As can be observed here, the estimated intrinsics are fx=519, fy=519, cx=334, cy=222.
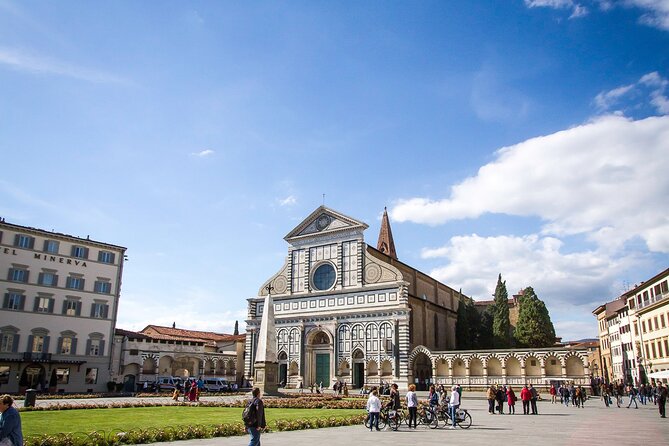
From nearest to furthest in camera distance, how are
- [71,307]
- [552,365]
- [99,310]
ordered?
[552,365] < [71,307] < [99,310]

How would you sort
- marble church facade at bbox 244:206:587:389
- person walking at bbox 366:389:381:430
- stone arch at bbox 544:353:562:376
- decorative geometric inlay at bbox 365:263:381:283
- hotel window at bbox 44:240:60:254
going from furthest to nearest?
decorative geometric inlay at bbox 365:263:381:283
marble church facade at bbox 244:206:587:389
hotel window at bbox 44:240:60:254
stone arch at bbox 544:353:562:376
person walking at bbox 366:389:381:430

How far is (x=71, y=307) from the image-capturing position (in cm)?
4753

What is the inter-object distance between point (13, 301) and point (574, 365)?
48664 mm

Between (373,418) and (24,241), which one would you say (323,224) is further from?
(373,418)

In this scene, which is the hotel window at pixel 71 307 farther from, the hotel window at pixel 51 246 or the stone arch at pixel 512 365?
the stone arch at pixel 512 365

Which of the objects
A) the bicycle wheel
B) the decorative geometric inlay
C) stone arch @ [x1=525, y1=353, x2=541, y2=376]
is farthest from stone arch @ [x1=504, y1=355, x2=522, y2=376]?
the bicycle wheel

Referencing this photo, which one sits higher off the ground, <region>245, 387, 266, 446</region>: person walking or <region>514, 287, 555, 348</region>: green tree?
<region>514, 287, 555, 348</region>: green tree

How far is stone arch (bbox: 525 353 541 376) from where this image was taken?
4688cm

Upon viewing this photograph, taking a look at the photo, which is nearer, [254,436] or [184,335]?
[254,436]

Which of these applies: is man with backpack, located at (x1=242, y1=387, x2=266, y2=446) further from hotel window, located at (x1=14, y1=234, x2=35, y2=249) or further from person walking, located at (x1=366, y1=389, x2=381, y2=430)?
hotel window, located at (x1=14, y1=234, x2=35, y2=249)

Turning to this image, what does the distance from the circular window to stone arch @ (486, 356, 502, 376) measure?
693 inches

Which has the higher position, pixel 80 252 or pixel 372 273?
pixel 80 252

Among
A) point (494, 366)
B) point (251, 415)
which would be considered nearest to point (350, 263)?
point (494, 366)

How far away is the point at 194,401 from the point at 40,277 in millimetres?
23947
